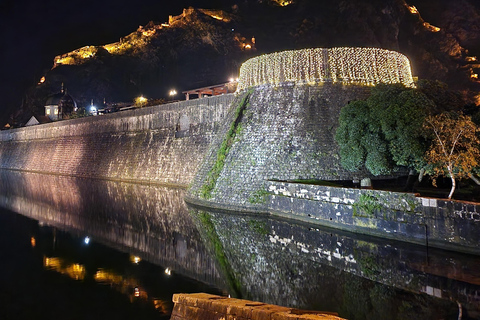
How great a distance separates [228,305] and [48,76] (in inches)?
3903

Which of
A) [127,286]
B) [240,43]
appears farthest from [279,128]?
[240,43]

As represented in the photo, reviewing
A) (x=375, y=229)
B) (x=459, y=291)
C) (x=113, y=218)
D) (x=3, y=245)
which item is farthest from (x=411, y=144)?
(x=3, y=245)

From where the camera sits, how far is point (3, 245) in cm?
1345

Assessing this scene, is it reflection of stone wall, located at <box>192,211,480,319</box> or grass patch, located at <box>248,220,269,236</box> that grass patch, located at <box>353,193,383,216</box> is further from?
grass patch, located at <box>248,220,269,236</box>

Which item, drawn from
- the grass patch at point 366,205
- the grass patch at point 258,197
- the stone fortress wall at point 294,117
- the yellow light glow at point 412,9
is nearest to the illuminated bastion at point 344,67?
the stone fortress wall at point 294,117

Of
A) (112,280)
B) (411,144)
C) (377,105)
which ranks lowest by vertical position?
(112,280)

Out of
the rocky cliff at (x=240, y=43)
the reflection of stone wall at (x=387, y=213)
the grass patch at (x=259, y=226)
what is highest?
A: the rocky cliff at (x=240, y=43)

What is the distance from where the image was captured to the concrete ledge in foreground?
4.66 m

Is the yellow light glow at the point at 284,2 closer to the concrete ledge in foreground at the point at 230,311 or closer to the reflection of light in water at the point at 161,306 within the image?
the reflection of light in water at the point at 161,306

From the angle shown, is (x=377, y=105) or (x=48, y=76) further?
(x=48, y=76)

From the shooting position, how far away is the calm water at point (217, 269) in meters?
7.77

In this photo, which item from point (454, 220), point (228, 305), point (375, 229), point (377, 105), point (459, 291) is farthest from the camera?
point (377, 105)

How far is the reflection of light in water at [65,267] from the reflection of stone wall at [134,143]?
1543 cm

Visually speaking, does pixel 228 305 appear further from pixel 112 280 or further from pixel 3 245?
pixel 3 245
